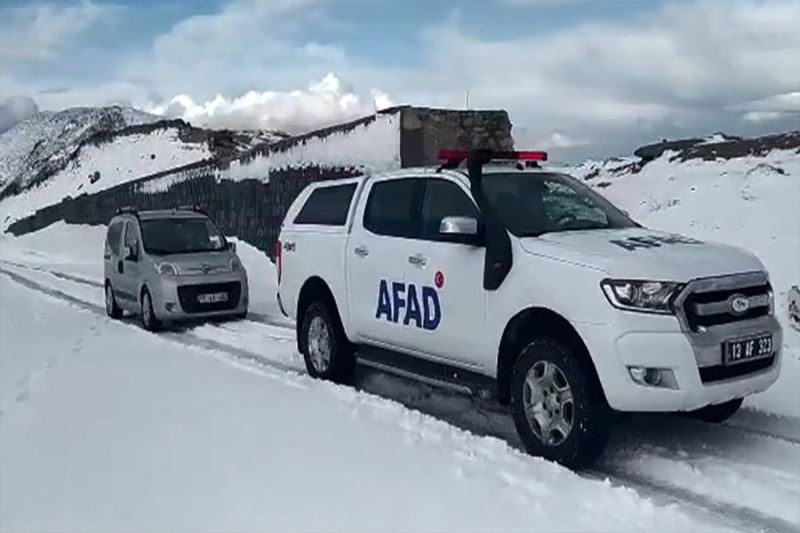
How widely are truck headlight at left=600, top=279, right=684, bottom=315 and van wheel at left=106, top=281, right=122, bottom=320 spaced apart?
10687 mm

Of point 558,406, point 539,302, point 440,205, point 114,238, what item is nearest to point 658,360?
point 558,406

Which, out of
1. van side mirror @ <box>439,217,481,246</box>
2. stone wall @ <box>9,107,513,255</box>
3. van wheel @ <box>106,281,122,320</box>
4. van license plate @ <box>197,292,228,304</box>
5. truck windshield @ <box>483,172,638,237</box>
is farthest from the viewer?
stone wall @ <box>9,107,513,255</box>

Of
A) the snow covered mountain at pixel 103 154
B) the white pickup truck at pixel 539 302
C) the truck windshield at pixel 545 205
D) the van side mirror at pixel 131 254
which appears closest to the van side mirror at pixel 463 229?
the white pickup truck at pixel 539 302

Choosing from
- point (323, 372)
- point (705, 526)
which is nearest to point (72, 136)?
point (323, 372)

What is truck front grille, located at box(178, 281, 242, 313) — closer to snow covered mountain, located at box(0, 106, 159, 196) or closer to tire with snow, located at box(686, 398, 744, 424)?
A: tire with snow, located at box(686, 398, 744, 424)

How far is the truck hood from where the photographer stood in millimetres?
5469

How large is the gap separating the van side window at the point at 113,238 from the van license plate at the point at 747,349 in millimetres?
11227

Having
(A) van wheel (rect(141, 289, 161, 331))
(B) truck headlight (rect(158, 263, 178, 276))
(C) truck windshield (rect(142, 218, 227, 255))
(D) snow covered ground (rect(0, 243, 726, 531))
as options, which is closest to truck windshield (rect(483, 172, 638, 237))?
(D) snow covered ground (rect(0, 243, 726, 531))

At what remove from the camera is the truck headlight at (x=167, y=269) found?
12891mm

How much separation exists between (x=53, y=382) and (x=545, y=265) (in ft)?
17.0

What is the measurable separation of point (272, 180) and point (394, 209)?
11658 mm

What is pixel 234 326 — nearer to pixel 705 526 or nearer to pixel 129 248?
pixel 129 248

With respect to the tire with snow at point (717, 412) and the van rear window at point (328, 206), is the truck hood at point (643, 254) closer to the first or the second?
the tire with snow at point (717, 412)

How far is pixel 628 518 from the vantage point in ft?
15.6
